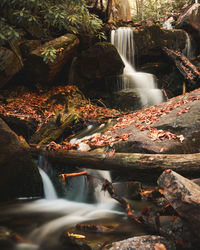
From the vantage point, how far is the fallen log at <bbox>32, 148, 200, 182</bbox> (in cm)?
313

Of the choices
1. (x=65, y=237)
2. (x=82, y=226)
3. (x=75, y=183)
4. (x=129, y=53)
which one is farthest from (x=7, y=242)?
(x=129, y=53)

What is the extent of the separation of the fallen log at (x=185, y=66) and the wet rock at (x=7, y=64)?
765cm

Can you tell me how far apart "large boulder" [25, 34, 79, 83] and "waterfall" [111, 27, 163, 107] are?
3.17 metres

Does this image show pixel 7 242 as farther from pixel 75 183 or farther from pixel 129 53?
pixel 129 53

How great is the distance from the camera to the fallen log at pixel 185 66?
31.1 ft

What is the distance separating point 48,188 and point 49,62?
5725 millimetres

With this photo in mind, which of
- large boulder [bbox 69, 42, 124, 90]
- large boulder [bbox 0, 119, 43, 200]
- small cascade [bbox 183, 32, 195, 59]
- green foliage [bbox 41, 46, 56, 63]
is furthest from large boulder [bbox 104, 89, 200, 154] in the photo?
small cascade [bbox 183, 32, 195, 59]

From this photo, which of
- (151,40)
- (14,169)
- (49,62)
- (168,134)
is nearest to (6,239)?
(14,169)

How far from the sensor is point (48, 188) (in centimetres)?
446

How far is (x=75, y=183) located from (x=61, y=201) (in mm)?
490

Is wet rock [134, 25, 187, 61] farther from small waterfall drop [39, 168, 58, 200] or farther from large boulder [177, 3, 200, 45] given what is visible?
small waterfall drop [39, 168, 58, 200]

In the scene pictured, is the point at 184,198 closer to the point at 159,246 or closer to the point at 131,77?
the point at 159,246

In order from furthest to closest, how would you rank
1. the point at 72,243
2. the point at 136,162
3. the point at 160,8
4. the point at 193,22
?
1. the point at 160,8
2. the point at 193,22
3. the point at 136,162
4. the point at 72,243

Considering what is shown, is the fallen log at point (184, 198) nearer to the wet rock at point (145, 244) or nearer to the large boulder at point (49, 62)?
the wet rock at point (145, 244)
